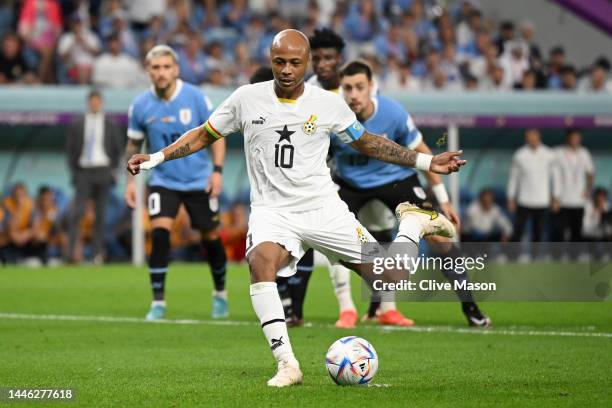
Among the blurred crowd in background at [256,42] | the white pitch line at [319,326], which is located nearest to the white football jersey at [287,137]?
the white pitch line at [319,326]

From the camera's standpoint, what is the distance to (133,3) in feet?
78.2

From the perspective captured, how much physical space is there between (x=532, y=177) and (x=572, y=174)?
94cm

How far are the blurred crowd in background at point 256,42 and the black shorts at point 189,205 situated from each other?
941 cm

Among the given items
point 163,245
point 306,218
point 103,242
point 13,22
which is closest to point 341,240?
point 306,218

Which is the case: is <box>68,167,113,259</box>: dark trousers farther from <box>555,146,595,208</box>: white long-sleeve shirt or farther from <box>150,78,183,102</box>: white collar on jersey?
<box>150,78,183,102</box>: white collar on jersey

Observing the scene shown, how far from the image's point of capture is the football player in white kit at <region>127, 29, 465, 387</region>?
790 centimetres

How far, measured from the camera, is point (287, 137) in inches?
317

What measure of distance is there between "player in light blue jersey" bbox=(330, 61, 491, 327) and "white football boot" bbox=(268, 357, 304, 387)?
378 centimetres

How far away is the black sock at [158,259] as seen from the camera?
40.0ft

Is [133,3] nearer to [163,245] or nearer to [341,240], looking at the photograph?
[163,245]

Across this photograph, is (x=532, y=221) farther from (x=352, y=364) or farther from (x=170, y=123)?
(x=352, y=364)

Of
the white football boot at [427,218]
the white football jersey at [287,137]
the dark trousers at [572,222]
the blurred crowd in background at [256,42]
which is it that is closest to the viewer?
the white football jersey at [287,137]

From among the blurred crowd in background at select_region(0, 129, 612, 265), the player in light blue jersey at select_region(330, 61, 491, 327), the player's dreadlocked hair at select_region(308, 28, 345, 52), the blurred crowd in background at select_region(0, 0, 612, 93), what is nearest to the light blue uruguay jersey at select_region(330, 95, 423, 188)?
the player in light blue jersey at select_region(330, 61, 491, 327)

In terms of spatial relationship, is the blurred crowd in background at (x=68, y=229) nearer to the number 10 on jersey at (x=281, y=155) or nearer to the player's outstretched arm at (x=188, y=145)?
the player's outstretched arm at (x=188, y=145)
